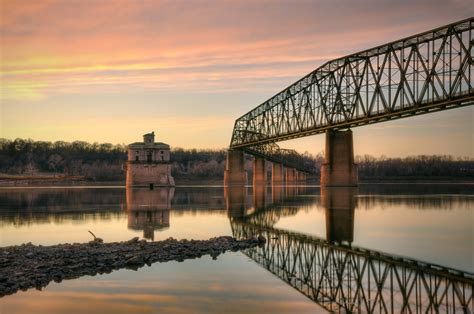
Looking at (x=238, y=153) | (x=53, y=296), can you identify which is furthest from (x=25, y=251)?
(x=238, y=153)

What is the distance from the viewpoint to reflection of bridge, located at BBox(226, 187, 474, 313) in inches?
712

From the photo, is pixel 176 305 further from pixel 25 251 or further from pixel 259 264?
pixel 25 251

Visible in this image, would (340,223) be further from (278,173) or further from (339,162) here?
(278,173)

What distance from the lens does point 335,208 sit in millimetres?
56906

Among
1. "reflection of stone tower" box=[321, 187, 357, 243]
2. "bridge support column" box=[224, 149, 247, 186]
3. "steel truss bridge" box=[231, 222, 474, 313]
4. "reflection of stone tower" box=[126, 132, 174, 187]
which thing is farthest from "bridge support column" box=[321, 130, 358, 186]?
"steel truss bridge" box=[231, 222, 474, 313]

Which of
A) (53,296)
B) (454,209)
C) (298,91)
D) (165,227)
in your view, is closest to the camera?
(53,296)

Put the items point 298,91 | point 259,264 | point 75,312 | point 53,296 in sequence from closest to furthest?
point 75,312, point 53,296, point 259,264, point 298,91

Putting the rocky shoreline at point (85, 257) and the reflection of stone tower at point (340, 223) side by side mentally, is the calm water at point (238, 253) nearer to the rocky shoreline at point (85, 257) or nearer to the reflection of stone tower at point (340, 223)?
the reflection of stone tower at point (340, 223)

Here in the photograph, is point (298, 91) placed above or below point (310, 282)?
above

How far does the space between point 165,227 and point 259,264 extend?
605 inches

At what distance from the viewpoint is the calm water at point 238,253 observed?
18406mm

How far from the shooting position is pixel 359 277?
22047 mm

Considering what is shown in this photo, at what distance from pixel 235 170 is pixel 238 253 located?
131 m

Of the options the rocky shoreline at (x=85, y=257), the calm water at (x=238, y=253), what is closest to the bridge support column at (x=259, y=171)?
the calm water at (x=238, y=253)
